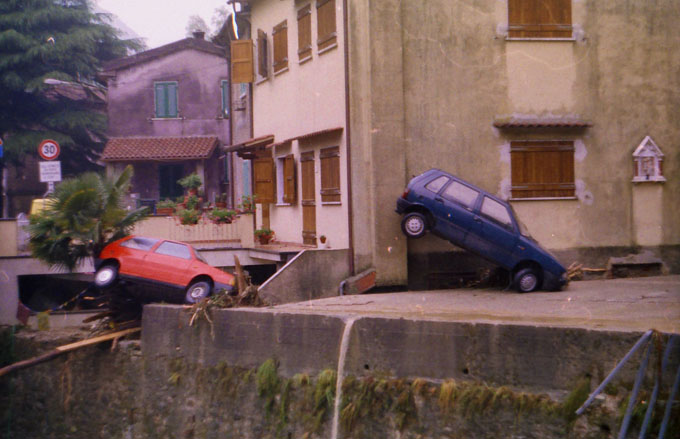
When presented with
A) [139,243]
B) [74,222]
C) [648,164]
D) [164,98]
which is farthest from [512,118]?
[164,98]

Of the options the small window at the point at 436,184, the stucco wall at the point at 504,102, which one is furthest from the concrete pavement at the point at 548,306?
the small window at the point at 436,184

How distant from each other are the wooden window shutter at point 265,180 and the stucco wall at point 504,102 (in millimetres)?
5348

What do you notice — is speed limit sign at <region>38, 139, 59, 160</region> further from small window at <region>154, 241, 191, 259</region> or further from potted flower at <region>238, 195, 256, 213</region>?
small window at <region>154, 241, 191, 259</region>

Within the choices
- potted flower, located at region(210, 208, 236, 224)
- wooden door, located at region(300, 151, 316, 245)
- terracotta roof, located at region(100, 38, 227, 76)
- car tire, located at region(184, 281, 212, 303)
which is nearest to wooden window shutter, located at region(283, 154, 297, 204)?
wooden door, located at region(300, 151, 316, 245)

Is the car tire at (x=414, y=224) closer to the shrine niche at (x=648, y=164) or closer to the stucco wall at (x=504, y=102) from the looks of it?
the stucco wall at (x=504, y=102)

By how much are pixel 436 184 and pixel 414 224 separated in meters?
0.78

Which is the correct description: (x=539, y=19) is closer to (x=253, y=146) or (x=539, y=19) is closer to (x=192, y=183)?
(x=253, y=146)

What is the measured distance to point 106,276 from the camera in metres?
13.3

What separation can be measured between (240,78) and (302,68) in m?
3.98

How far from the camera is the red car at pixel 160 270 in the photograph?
527 inches

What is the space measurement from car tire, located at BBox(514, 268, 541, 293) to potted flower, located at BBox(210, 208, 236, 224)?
Result: 856cm

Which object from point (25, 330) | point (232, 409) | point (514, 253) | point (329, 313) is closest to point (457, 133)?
point (514, 253)

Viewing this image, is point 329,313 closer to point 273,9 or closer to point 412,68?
point 412,68

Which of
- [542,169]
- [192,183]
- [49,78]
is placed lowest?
[542,169]
